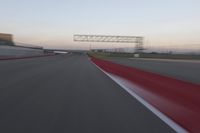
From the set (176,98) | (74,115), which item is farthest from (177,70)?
(74,115)

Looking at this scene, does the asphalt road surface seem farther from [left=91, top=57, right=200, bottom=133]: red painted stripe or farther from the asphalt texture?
the asphalt texture

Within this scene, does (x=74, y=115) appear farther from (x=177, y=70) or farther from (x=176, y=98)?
(x=177, y=70)

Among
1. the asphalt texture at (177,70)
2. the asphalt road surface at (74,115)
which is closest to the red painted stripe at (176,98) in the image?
the asphalt road surface at (74,115)

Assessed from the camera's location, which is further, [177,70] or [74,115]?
[177,70]

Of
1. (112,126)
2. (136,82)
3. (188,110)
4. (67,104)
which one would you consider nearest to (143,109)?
(188,110)

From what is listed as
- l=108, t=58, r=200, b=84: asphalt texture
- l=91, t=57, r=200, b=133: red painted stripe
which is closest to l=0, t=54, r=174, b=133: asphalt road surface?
l=91, t=57, r=200, b=133: red painted stripe

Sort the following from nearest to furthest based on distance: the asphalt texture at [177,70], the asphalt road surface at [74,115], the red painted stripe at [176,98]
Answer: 1. the asphalt road surface at [74,115]
2. the red painted stripe at [176,98]
3. the asphalt texture at [177,70]

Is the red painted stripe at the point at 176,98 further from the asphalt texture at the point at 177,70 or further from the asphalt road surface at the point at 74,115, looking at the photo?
the asphalt texture at the point at 177,70

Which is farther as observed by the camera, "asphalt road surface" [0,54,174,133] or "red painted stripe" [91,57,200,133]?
"red painted stripe" [91,57,200,133]

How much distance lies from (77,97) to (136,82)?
7.77m

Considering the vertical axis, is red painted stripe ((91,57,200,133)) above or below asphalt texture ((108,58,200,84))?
above

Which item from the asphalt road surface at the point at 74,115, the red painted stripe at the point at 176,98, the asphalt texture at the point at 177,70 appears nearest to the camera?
the asphalt road surface at the point at 74,115

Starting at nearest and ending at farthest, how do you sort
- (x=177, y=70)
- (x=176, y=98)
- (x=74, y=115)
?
(x=74, y=115) < (x=176, y=98) < (x=177, y=70)

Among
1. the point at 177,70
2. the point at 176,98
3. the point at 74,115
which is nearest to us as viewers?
the point at 74,115
